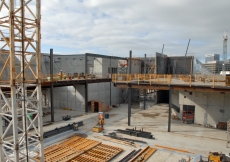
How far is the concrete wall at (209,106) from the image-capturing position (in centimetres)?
2100

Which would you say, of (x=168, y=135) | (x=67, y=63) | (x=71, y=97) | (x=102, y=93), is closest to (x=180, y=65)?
(x=102, y=93)

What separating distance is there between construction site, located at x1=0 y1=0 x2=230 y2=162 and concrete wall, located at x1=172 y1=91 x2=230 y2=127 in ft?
0.31

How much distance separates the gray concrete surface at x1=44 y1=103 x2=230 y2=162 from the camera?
1452 centimetres

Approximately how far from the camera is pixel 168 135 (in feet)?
61.3

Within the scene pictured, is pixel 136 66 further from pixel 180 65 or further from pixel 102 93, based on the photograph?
pixel 102 93

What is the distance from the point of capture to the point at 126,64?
4100cm

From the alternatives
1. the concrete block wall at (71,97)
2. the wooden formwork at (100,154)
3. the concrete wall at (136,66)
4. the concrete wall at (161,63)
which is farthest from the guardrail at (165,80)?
the concrete wall at (136,66)

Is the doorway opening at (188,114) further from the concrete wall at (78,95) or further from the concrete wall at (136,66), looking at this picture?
the concrete wall at (136,66)

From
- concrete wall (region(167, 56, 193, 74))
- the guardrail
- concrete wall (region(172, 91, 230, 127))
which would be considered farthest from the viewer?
concrete wall (region(167, 56, 193, 74))

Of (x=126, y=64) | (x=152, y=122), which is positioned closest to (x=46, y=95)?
(x=126, y=64)

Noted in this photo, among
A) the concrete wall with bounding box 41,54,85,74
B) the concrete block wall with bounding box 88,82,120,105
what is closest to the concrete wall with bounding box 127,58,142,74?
the concrete block wall with bounding box 88,82,120,105

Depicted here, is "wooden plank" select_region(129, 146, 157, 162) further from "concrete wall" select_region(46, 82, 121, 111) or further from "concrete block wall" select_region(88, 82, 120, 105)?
"concrete block wall" select_region(88, 82, 120, 105)

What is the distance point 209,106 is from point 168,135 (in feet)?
22.7

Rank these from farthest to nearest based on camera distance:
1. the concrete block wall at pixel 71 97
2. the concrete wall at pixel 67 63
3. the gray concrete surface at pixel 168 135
Answer: the concrete wall at pixel 67 63
the concrete block wall at pixel 71 97
the gray concrete surface at pixel 168 135
